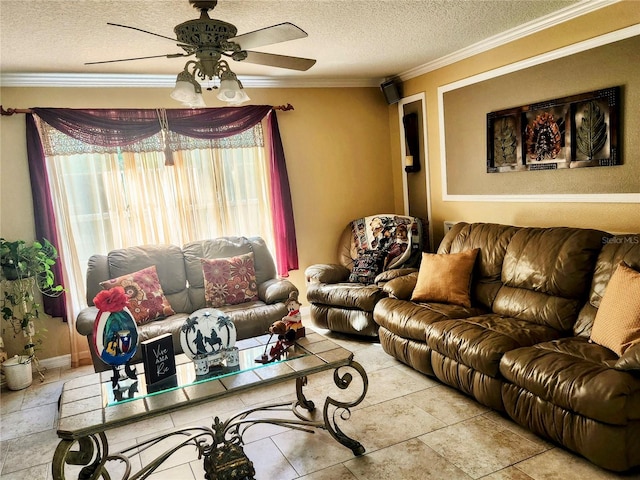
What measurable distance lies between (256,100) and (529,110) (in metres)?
2.58

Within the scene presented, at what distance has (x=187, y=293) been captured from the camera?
4367mm

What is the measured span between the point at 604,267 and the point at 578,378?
0.94 m

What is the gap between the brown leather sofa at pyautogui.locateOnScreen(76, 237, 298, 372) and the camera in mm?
3879

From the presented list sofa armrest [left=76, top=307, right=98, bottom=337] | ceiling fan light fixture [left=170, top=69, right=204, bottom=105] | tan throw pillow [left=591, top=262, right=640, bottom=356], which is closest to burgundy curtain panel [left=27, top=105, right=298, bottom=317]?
sofa armrest [left=76, top=307, right=98, bottom=337]

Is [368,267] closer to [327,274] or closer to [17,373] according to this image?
[327,274]

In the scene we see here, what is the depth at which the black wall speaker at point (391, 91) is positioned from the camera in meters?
5.27

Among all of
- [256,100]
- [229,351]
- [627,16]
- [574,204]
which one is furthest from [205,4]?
[574,204]

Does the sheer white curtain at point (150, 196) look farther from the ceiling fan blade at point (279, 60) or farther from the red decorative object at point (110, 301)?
the red decorative object at point (110, 301)

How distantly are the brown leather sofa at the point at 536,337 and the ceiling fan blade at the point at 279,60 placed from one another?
6.15 feet

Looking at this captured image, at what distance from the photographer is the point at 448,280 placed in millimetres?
3691

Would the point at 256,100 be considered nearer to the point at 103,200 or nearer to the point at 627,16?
the point at 103,200

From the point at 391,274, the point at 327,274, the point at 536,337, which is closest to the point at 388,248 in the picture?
the point at 391,274

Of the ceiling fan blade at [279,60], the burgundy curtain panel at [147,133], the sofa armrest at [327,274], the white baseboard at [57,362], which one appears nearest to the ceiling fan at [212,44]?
the ceiling fan blade at [279,60]

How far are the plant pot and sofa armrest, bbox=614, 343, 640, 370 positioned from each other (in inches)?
163
